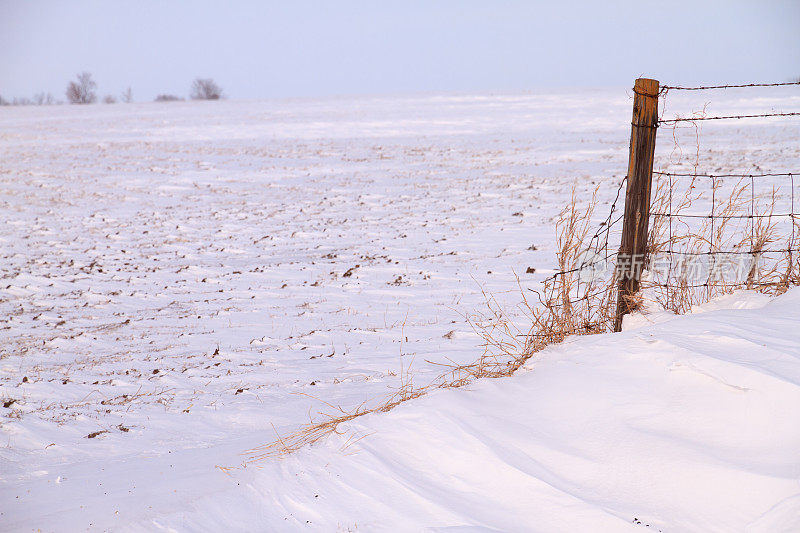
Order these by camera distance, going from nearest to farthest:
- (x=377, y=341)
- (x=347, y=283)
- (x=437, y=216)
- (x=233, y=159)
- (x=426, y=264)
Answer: (x=377, y=341) < (x=347, y=283) < (x=426, y=264) < (x=437, y=216) < (x=233, y=159)

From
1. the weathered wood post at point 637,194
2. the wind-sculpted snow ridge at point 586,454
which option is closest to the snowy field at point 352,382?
the wind-sculpted snow ridge at point 586,454

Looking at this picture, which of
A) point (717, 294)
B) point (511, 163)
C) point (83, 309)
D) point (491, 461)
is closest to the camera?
point (491, 461)

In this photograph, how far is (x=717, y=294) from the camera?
4.18 metres

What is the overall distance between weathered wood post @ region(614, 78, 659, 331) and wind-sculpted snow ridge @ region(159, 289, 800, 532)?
500 millimetres

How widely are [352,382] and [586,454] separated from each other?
2037 millimetres

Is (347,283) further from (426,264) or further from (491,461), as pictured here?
(491,461)

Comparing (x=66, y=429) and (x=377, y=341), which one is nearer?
(x=66, y=429)

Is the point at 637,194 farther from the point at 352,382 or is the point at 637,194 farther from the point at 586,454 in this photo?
the point at 352,382

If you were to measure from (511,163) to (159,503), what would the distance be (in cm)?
1454

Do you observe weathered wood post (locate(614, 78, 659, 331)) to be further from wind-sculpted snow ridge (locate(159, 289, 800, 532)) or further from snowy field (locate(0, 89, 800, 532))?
wind-sculpted snow ridge (locate(159, 289, 800, 532))

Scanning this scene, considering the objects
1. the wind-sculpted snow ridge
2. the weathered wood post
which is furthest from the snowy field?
the weathered wood post

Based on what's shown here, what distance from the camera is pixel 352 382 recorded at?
4500mm

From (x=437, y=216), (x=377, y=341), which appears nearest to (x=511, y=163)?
(x=437, y=216)

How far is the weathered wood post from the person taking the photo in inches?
145
